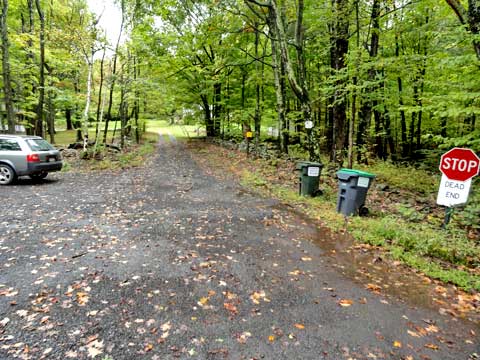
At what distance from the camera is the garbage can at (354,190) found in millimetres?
6263

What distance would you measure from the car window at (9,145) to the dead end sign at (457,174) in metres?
11.2

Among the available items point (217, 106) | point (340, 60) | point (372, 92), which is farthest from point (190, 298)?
point (217, 106)

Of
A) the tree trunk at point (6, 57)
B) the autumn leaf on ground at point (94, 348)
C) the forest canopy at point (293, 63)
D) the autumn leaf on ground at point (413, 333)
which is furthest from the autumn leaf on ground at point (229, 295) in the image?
the tree trunk at point (6, 57)

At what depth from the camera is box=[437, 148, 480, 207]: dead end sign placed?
15.4 ft

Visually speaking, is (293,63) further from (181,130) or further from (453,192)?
(181,130)

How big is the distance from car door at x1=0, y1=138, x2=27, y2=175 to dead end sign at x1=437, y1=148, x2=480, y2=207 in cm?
1096

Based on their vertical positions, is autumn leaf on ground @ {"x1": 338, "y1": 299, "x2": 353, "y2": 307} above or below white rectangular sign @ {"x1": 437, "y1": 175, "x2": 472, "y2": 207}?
below

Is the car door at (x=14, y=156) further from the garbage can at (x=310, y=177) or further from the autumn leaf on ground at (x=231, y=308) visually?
the autumn leaf on ground at (x=231, y=308)

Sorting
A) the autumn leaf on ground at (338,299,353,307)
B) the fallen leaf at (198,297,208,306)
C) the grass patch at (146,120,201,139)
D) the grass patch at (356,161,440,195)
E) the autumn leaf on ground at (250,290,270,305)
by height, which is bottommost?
the autumn leaf on ground at (338,299,353,307)

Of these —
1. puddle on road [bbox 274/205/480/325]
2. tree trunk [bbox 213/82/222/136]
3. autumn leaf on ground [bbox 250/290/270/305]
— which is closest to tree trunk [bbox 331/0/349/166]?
puddle on road [bbox 274/205/480/325]

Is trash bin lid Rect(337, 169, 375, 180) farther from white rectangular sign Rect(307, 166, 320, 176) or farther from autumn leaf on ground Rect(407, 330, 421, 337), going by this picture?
autumn leaf on ground Rect(407, 330, 421, 337)

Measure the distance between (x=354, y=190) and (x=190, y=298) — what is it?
4515 millimetres

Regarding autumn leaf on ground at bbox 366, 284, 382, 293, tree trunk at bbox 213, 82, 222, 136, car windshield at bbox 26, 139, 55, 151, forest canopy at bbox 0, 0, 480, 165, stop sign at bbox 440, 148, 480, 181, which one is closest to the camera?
autumn leaf on ground at bbox 366, 284, 382, 293

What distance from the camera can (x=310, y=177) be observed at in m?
7.99
